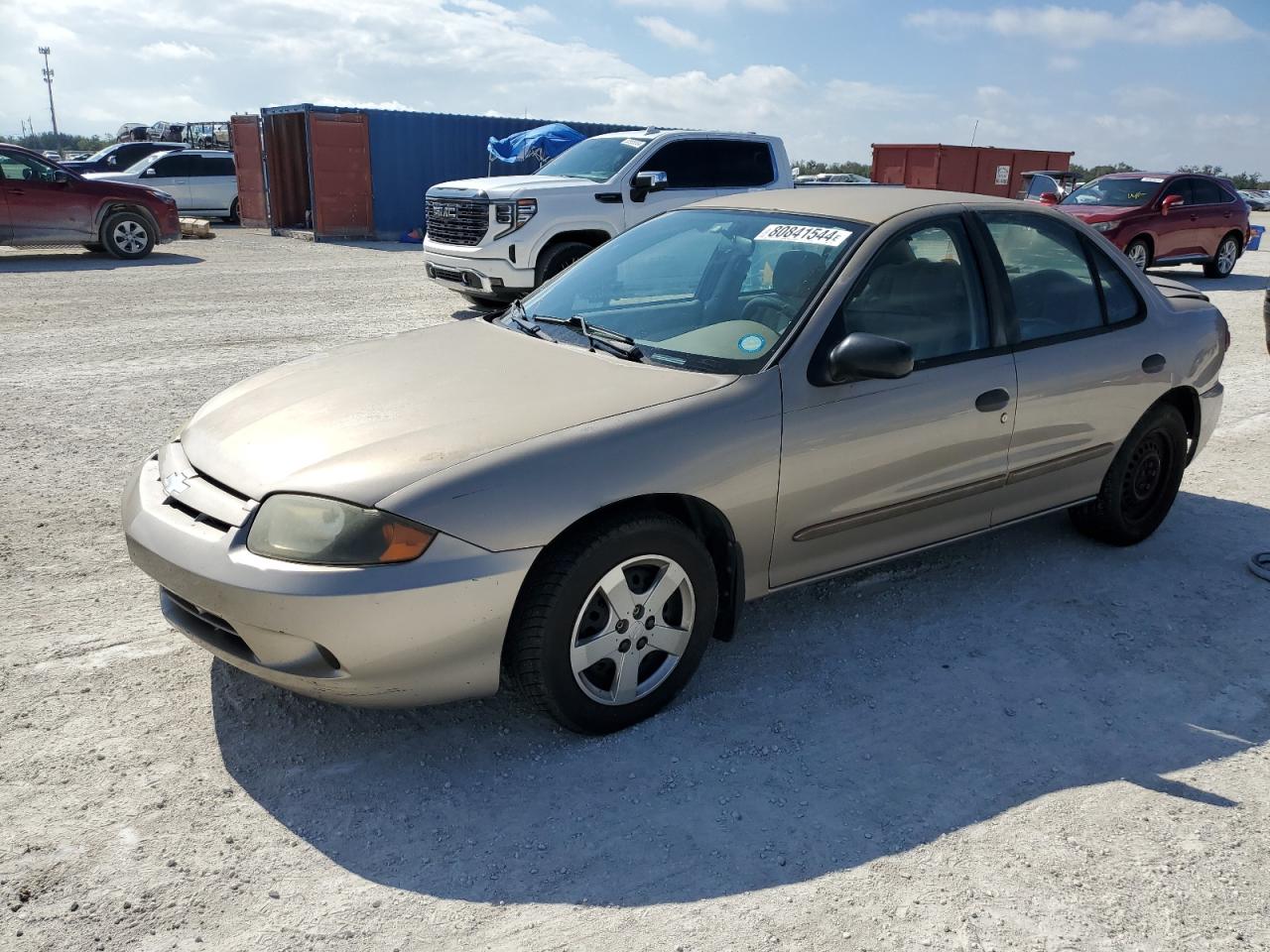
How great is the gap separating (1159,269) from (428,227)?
1392 cm

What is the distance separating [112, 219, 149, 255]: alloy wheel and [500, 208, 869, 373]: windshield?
43.4ft

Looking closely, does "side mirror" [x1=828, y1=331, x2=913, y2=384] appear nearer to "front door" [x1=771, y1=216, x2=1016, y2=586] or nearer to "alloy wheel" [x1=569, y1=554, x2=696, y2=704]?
"front door" [x1=771, y1=216, x2=1016, y2=586]

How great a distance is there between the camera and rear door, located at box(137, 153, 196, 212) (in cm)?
2128

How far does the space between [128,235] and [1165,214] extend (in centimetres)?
1561

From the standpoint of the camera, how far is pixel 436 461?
2846mm

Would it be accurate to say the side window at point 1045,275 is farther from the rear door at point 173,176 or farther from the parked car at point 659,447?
the rear door at point 173,176

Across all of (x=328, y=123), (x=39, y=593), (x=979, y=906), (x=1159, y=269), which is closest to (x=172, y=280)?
(x=328, y=123)

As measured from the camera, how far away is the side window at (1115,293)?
4.46 metres

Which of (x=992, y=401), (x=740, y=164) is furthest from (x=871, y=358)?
(x=740, y=164)

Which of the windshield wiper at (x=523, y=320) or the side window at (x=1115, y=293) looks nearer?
the windshield wiper at (x=523, y=320)

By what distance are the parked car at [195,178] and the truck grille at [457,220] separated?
43.1ft

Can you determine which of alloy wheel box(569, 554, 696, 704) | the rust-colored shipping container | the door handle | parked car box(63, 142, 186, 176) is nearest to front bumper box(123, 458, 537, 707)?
alloy wheel box(569, 554, 696, 704)

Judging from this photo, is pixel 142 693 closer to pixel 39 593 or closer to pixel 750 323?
pixel 39 593

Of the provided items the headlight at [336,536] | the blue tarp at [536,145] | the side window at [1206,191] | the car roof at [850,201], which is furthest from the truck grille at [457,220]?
the side window at [1206,191]
